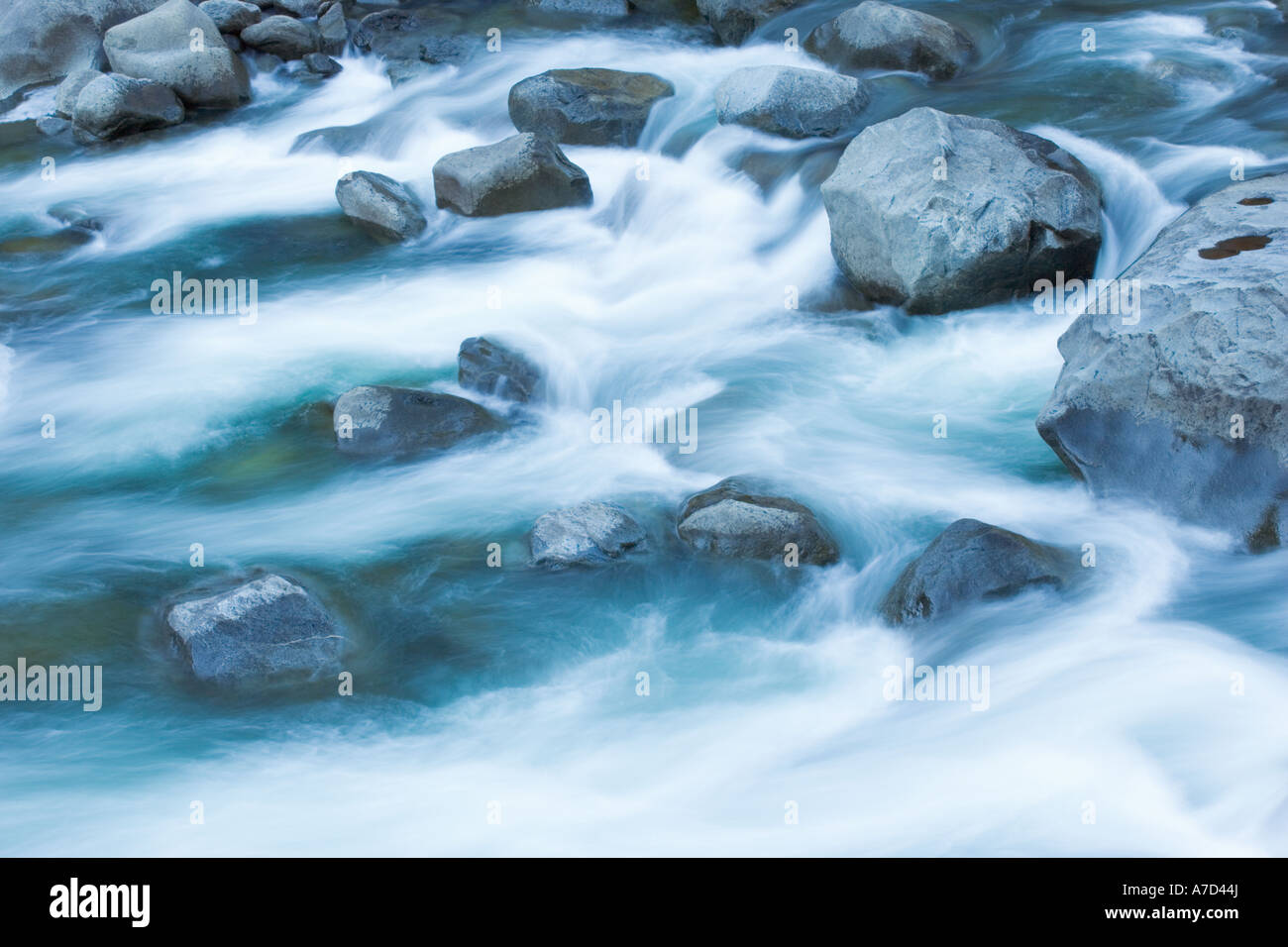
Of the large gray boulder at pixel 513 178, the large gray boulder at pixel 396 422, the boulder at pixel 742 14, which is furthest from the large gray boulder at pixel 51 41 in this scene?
the large gray boulder at pixel 396 422

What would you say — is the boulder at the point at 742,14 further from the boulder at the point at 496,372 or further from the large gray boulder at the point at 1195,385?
the large gray boulder at the point at 1195,385

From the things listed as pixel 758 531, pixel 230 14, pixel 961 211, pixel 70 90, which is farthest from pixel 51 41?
pixel 758 531

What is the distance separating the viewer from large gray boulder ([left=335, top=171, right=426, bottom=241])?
1109 centimetres

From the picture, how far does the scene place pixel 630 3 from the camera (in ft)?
48.5

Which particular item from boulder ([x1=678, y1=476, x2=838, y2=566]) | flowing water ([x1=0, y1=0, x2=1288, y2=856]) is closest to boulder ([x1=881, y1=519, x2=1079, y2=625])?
flowing water ([x1=0, y1=0, x2=1288, y2=856])

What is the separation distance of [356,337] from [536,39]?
6132 mm

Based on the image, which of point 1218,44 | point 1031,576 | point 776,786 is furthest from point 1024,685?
point 1218,44

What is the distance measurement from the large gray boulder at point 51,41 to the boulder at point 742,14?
6718mm

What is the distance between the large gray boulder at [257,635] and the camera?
6012 mm

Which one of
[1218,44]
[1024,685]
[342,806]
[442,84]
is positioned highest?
[1218,44]

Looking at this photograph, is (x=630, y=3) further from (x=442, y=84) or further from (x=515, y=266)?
(x=515, y=266)

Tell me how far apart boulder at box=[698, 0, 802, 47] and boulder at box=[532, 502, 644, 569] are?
8.16 m

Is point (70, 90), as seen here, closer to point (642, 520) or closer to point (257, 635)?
point (642, 520)

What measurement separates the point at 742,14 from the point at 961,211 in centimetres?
611
